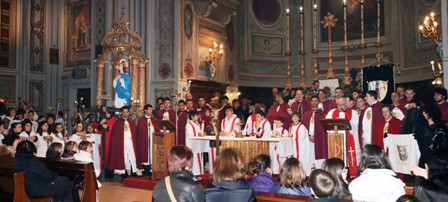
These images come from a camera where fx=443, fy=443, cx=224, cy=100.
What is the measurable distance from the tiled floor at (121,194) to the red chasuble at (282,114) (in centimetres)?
390

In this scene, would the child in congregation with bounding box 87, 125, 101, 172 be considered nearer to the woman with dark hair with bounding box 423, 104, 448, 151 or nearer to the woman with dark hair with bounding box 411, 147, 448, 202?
the woman with dark hair with bounding box 423, 104, 448, 151

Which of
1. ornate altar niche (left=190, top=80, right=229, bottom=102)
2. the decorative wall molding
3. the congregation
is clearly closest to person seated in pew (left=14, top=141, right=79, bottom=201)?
the congregation

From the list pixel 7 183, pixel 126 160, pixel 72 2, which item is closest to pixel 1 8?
pixel 72 2

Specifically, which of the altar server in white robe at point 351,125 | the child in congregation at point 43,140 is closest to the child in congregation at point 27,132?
the child in congregation at point 43,140

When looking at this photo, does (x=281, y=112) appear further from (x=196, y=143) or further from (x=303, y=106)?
(x=196, y=143)

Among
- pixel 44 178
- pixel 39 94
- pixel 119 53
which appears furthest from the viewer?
pixel 39 94

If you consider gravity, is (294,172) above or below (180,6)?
below

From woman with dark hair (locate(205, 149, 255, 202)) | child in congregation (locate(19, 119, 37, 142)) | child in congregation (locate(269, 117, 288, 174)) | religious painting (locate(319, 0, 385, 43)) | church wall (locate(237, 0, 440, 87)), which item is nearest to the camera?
woman with dark hair (locate(205, 149, 255, 202))

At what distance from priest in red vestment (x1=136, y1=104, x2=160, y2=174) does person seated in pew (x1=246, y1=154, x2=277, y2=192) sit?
6.42 meters

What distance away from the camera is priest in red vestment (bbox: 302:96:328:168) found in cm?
1003

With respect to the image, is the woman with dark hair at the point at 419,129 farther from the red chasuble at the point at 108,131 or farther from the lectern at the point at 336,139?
the red chasuble at the point at 108,131

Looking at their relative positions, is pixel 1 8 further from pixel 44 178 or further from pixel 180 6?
pixel 44 178

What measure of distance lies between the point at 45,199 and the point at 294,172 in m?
3.29

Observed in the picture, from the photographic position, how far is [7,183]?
5930 mm
